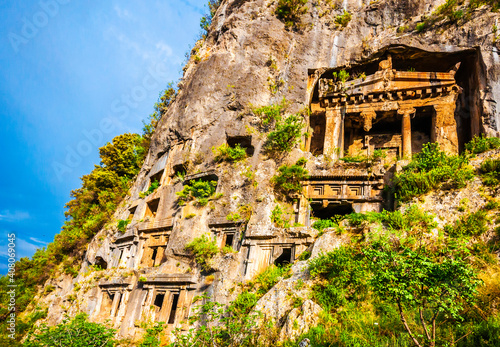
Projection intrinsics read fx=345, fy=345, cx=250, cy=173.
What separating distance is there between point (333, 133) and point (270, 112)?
13.7ft

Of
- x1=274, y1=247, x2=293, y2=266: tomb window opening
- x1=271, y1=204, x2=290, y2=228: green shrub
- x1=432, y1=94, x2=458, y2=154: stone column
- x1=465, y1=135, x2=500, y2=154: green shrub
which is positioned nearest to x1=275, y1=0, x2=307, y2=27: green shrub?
x1=432, y1=94, x2=458, y2=154: stone column

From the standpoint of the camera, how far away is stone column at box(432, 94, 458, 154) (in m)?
18.2

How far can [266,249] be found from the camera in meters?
14.6

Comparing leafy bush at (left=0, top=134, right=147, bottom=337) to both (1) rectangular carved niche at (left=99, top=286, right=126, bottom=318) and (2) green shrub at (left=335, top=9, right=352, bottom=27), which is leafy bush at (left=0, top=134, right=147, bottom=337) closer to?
(1) rectangular carved niche at (left=99, top=286, right=126, bottom=318)

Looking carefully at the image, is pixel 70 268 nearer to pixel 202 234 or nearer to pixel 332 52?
pixel 202 234

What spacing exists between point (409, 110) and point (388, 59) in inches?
135

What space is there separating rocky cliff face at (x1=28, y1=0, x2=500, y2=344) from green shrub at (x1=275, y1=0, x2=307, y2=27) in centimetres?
47

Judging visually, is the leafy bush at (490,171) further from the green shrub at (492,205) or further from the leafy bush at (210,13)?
the leafy bush at (210,13)

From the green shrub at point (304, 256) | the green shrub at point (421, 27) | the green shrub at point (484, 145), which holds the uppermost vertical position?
the green shrub at point (421, 27)

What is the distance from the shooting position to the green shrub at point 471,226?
35.5 feet

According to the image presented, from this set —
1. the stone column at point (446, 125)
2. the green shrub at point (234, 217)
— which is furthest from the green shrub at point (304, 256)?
the stone column at point (446, 125)

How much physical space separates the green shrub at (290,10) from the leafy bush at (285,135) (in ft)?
31.8

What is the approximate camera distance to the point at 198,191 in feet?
59.0

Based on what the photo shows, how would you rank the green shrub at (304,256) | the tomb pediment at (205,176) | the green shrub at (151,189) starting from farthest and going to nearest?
1. the green shrub at (151,189)
2. the tomb pediment at (205,176)
3. the green shrub at (304,256)
